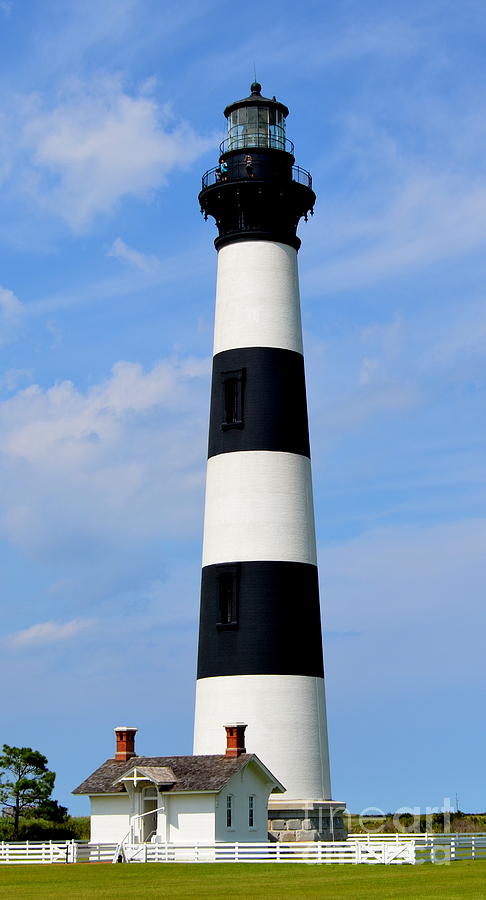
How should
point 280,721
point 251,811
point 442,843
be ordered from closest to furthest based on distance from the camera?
point 251,811 < point 280,721 < point 442,843

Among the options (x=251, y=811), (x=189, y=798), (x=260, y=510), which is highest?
(x=260, y=510)

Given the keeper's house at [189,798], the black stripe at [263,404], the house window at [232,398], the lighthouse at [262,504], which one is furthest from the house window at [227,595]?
the house window at [232,398]

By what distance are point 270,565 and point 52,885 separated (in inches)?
476

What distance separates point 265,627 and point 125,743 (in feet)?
20.4

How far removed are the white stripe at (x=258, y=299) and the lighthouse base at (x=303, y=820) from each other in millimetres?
13467

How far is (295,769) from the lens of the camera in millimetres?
37875

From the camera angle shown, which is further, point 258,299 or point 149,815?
point 258,299

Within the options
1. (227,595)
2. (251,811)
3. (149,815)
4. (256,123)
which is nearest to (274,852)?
(251,811)

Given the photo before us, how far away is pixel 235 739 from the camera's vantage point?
36781 millimetres

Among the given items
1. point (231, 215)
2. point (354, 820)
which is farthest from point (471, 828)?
point (231, 215)

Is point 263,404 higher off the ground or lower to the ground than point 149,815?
higher

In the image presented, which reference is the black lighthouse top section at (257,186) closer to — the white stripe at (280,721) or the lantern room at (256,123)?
the lantern room at (256,123)

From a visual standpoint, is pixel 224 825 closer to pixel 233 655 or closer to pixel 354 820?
pixel 233 655

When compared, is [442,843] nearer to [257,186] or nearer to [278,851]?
[278,851]
